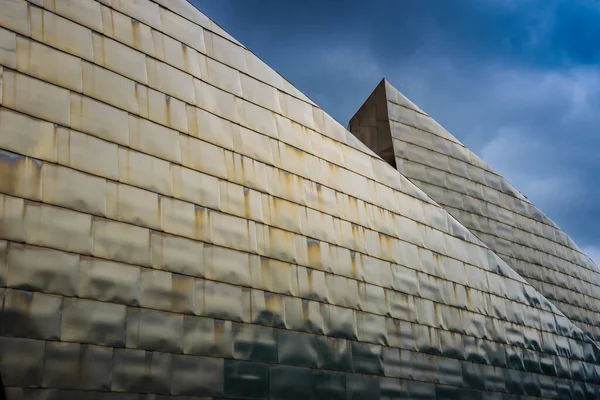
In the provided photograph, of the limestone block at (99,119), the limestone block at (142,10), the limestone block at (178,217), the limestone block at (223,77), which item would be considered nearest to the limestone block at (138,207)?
the limestone block at (178,217)

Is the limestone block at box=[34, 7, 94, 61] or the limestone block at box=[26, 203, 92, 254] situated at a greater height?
the limestone block at box=[34, 7, 94, 61]

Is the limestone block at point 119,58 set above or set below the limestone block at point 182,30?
below

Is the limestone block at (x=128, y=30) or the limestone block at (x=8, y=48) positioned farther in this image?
the limestone block at (x=128, y=30)

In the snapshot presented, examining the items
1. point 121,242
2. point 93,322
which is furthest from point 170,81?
point 93,322

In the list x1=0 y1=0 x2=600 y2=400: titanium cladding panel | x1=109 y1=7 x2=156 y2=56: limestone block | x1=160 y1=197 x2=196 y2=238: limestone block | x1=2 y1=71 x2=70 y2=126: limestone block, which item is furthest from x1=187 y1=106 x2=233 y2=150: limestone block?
x1=2 y1=71 x2=70 y2=126: limestone block

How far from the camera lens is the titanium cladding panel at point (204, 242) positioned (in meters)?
12.9

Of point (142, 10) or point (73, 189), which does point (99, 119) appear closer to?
point (73, 189)

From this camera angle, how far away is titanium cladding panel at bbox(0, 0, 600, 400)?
42.4ft

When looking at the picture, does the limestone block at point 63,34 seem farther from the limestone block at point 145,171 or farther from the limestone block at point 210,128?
the limestone block at point 210,128

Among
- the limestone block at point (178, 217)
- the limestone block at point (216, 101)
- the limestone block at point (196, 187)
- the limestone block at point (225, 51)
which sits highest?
the limestone block at point (225, 51)

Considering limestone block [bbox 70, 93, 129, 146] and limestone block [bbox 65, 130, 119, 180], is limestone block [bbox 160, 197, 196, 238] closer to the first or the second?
limestone block [bbox 65, 130, 119, 180]

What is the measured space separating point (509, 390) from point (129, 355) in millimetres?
13429

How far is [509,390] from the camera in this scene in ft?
71.9

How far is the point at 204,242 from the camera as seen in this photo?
15.5 metres
